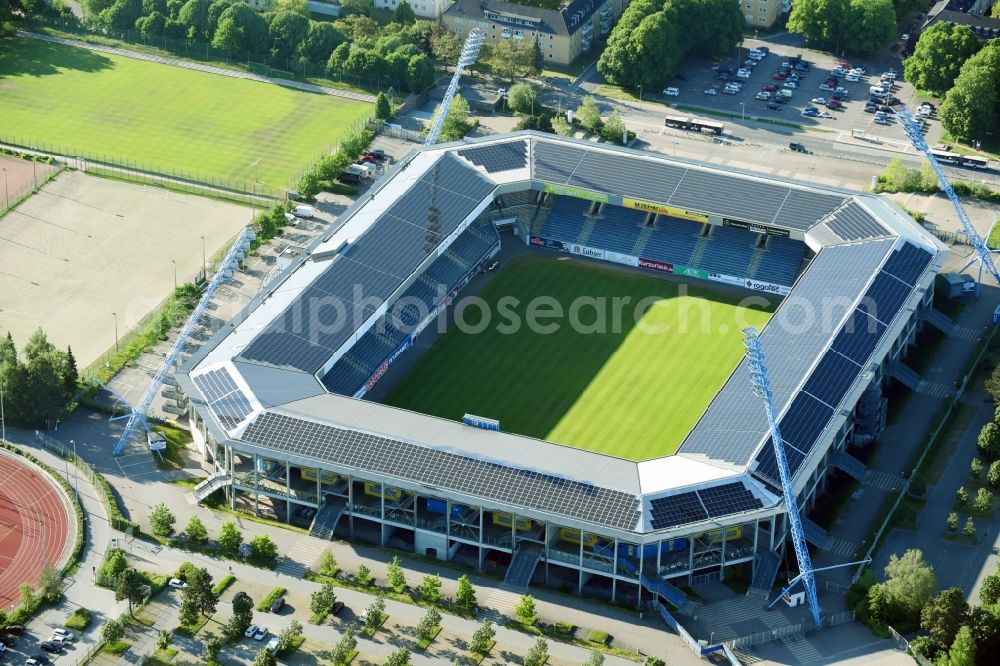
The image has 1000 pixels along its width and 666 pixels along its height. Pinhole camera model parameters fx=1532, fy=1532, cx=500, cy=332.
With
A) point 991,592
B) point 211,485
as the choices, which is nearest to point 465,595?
point 211,485

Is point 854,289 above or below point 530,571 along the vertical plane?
above

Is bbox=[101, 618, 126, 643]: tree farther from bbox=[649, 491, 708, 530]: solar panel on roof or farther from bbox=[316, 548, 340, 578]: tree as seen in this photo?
bbox=[649, 491, 708, 530]: solar panel on roof

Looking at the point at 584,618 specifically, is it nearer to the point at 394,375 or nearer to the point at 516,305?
the point at 394,375

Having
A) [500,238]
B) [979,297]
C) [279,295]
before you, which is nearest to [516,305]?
[500,238]

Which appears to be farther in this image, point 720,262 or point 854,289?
point 720,262

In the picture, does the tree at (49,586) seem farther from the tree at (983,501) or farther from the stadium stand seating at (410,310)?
the tree at (983,501)

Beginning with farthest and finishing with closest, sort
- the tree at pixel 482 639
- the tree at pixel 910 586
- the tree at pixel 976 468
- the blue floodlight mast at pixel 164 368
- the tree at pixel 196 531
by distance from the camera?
the blue floodlight mast at pixel 164 368 → the tree at pixel 976 468 → the tree at pixel 196 531 → the tree at pixel 910 586 → the tree at pixel 482 639

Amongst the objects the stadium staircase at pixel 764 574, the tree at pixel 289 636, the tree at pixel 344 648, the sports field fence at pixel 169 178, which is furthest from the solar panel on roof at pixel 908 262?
the sports field fence at pixel 169 178
